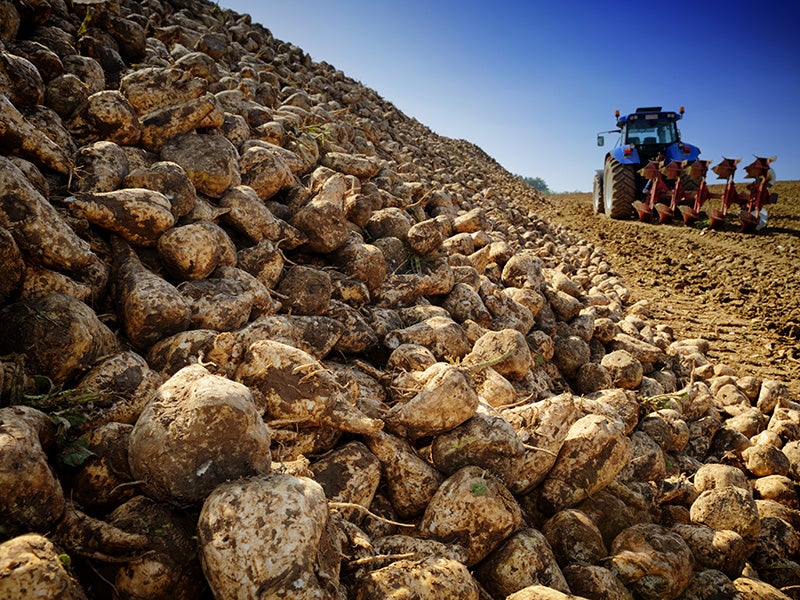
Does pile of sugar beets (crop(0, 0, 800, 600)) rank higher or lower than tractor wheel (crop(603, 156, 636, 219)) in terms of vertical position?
lower

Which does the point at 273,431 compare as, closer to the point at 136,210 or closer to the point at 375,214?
the point at 136,210

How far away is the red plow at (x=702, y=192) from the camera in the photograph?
9.27m

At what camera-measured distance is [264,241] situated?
289 cm

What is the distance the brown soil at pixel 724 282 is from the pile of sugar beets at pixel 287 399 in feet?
4.22

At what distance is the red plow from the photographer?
9273mm

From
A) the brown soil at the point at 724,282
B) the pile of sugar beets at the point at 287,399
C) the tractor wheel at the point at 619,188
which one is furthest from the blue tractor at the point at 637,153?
the pile of sugar beets at the point at 287,399

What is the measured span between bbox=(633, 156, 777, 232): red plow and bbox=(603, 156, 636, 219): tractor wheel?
0.29 m

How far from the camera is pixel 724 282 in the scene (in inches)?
280

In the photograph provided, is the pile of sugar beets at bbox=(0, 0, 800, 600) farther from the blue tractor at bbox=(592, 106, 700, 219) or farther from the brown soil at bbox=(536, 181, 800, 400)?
the blue tractor at bbox=(592, 106, 700, 219)

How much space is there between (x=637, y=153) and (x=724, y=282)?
4861 millimetres

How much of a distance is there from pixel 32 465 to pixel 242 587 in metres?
0.68

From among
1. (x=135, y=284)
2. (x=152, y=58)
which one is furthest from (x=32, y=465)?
(x=152, y=58)

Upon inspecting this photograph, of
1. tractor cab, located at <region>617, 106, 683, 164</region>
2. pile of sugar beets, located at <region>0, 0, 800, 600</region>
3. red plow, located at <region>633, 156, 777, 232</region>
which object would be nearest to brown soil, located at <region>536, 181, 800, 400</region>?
red plow, located at <region>633, 156, 777, 232</region>

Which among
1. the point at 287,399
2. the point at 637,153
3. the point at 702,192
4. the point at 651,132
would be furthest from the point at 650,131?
the point at 287,399
